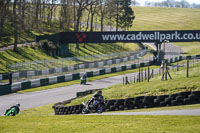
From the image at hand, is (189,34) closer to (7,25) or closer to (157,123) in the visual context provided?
(7,25)

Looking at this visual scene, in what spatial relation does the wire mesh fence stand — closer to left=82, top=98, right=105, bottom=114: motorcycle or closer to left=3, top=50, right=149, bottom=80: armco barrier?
left=3, top=50, right=149, bottom=80: armco barrier

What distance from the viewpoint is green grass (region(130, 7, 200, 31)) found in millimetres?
125000

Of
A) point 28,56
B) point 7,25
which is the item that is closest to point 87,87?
point 28,56

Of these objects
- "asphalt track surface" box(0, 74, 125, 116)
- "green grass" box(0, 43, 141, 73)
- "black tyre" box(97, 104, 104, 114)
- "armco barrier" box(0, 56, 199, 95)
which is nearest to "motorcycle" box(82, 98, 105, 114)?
"black tyre" box(97, 104, 104, 114)

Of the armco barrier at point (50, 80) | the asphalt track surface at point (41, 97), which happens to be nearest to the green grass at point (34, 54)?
the armco barrier at point (50, 80)

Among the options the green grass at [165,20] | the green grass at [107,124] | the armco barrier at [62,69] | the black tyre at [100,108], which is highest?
the green grass at [165,20]

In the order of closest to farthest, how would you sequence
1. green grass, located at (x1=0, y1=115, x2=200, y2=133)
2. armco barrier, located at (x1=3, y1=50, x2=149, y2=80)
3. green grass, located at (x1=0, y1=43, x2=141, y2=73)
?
green grass, located at (x1=0, y1=115, x2=200, y2=133), armco barrier, located at (x1=3, y1=50, x2=149, y2=80), green grass, located at (x1=0, y1=43, x2=141, y2=73)

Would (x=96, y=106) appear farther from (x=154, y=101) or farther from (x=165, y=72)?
(x=165, y=72)

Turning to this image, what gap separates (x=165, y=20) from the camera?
13850cm

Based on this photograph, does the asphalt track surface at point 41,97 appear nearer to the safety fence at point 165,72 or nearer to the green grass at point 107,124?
the safety fence at point 165,72

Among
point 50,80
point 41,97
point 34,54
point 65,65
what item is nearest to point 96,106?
point 41,97

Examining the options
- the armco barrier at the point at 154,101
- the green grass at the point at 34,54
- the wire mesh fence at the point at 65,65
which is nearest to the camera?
the armco barrier at the point at 154,101

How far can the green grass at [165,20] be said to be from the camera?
125 meters

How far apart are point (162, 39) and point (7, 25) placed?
3134 cm
